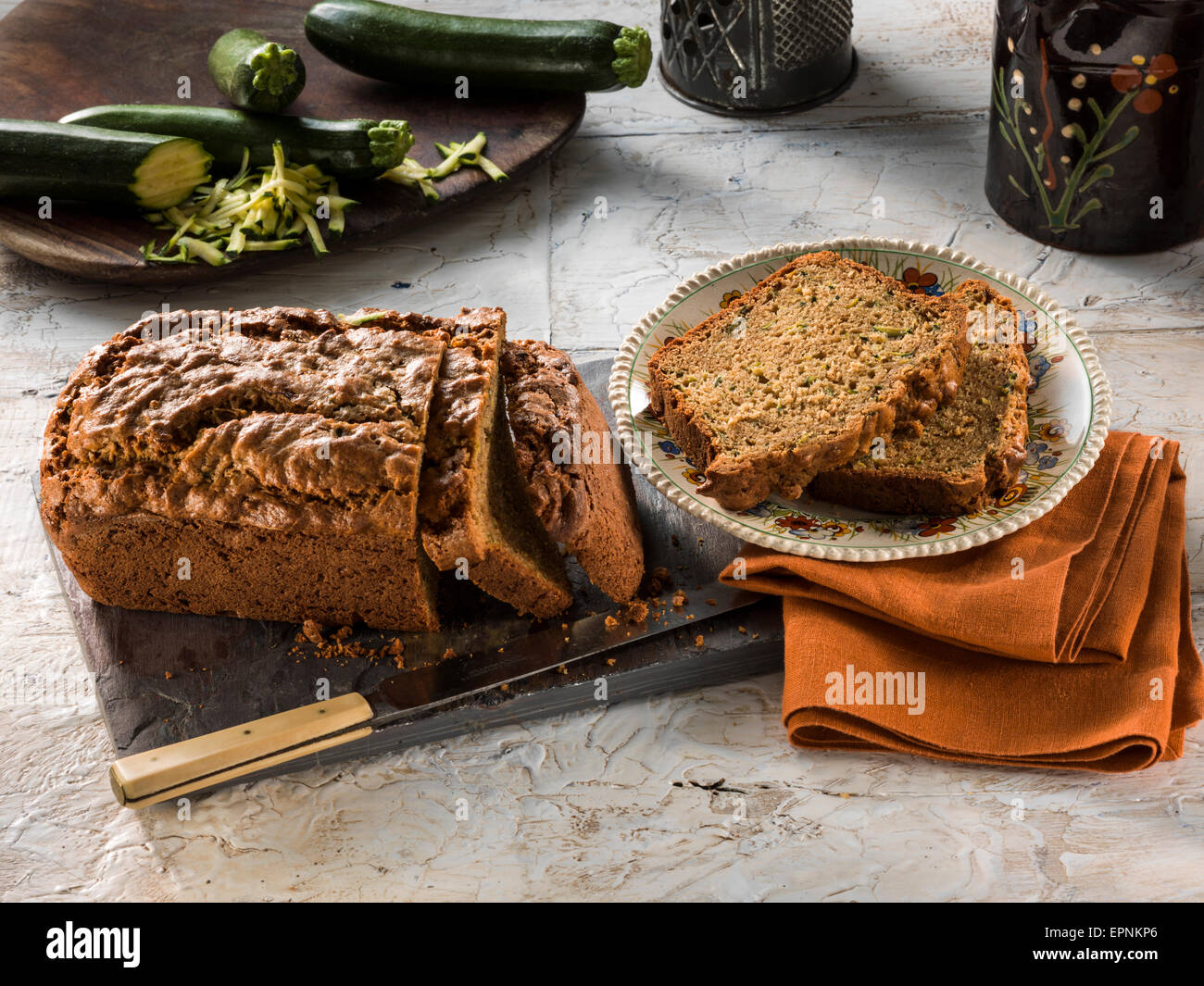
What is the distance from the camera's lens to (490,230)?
4387 mm

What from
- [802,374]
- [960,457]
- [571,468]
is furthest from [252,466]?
[960,457]

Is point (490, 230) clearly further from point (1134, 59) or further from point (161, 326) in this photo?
point (1134, 59)

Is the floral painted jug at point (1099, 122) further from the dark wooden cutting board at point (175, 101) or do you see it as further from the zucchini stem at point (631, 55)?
the dark wooden cutting board at point (175, 101)

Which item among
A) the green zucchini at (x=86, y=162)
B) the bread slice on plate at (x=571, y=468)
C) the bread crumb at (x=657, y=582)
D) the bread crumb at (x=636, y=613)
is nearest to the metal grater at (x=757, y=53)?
the green zucchini at (x=86, y=162)

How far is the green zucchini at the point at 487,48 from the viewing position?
4492 millimetres

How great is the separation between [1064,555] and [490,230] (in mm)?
2438

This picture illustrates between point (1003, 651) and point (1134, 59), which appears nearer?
point (1003, 651)

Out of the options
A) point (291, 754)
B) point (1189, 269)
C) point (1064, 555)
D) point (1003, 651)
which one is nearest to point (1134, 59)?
point (1189, 269)

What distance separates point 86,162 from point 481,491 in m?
2.23

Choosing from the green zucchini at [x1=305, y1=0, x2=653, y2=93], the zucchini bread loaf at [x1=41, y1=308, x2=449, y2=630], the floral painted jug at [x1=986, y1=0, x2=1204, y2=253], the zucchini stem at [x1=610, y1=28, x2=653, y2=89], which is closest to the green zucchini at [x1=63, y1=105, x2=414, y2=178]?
the green zucchini at [x1=305, y1=0, x2=653, y2=93]

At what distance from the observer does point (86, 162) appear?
157 inches

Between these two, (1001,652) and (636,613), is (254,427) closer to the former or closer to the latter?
(636,613)

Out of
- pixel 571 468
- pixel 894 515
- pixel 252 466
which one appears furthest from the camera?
pixel 894 515

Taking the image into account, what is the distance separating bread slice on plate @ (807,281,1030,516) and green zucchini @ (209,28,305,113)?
2.51m
